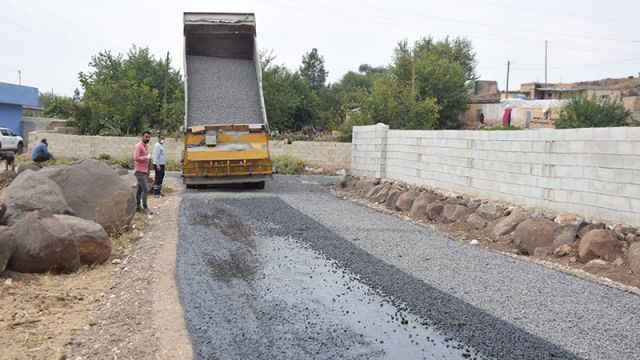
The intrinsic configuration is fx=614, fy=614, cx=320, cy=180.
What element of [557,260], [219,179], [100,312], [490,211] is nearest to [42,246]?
[100,312]

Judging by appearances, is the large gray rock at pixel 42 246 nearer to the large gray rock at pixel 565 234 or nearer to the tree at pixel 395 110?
the large gray rock at pixel 565 234

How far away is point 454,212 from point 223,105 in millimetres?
8073

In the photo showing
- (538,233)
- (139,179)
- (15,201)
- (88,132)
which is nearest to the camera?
(15,201)

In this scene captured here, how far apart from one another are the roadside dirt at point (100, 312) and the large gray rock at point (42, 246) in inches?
6.0

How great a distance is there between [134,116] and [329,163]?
11.4 metres

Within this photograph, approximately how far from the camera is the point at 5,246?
7.17m

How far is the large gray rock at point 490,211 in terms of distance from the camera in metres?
11.6

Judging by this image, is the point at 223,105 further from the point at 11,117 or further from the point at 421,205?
the point at 11,117

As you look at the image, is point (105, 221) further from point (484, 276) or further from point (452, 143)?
point (452, 143)

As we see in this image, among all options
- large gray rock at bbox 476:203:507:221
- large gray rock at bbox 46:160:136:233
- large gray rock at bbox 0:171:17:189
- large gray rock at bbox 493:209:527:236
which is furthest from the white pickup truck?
large gray rock at bbox 493:209:527:236

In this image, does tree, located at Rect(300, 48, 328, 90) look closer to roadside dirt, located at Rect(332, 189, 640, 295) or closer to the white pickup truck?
the white pickup truck

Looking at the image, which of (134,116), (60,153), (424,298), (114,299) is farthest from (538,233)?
(134,116)

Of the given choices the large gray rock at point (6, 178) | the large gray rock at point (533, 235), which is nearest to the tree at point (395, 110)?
the large gray rock at point (6, 178)

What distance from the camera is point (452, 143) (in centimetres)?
1415
